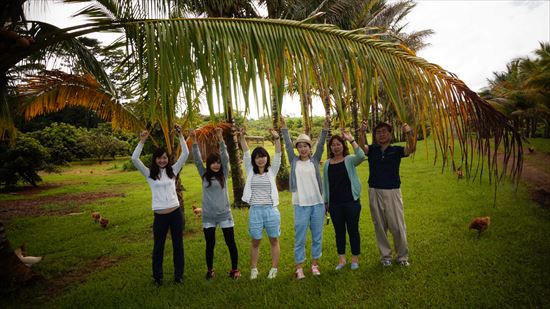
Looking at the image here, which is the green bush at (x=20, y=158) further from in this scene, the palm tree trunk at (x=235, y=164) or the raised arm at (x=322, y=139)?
the raised arm at (x=322, y=139)

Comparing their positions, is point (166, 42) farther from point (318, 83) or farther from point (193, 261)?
point (193, 261)

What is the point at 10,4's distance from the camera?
3.29 metres

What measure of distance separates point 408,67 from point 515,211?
646 centimetres

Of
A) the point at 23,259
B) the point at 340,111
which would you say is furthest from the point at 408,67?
the point at 23,259

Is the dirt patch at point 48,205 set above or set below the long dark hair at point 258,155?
below

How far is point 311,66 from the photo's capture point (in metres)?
2.26

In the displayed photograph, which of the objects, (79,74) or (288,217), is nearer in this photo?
(79,74)

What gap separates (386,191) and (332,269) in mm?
1287

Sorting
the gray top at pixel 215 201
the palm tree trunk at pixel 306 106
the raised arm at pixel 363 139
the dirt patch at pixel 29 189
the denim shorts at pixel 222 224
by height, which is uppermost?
the palm tree trunk at pixel 306 106

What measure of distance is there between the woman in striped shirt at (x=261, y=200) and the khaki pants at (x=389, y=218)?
4.39 feet

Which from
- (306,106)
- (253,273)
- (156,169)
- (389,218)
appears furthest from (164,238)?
(389,218)

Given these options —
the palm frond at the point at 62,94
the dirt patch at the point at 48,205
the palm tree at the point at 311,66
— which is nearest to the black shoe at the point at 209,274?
the palm tree at the point at 311,66

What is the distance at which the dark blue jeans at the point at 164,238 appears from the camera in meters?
4.07

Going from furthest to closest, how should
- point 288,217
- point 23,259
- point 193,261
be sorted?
point 288,217
point 193,261
point 23,259
